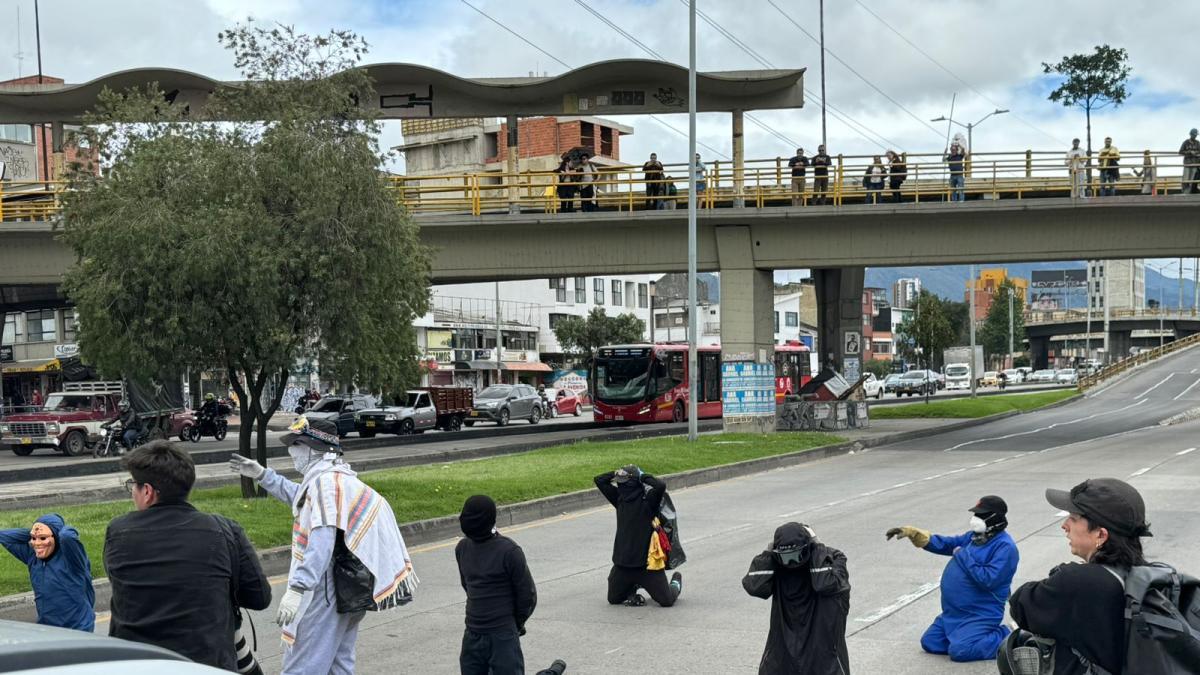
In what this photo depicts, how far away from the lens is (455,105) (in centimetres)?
3594

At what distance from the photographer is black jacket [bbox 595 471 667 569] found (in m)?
10.9

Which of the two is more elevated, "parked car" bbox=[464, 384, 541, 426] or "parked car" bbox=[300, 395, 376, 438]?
"parked car" bbox=[300, 395, 376, 438]

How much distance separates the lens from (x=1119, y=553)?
13.9 ft

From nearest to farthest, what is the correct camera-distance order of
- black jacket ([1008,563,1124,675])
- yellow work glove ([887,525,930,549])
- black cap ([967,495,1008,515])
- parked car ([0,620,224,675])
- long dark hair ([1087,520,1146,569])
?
parked car ([0,620,224,675]) → black jacket ([1008,563,1124,675]) → long dark hair ([1087,520,1146,569]) → yellow work glove ([887,525,930,549]) → black cap ([967,495,1008,515])

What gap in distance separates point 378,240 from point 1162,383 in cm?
6582

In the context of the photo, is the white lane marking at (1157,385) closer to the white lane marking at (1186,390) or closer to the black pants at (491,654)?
the white lane marking at (1186,390)

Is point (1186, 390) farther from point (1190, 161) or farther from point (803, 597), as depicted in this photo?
point (803, 597)

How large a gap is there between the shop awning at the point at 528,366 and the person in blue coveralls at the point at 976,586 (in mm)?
76566

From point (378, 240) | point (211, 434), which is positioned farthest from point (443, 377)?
point (378, 240)

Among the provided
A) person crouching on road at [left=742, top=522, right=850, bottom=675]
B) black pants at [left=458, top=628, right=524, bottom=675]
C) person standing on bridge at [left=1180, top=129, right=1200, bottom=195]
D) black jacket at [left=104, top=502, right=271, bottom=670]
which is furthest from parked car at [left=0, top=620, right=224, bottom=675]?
person standing on bridge at [left=1180, top=129, right=1200, bottom=195]

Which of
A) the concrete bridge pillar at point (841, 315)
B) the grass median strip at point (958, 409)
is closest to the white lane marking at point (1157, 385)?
the grass median strip at point (958, 409)

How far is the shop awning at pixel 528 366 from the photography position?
86.2 metres

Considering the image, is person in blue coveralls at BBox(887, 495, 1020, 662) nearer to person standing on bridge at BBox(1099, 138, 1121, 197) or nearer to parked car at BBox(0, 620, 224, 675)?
parked car at BBox(0, 620, 224, 675)

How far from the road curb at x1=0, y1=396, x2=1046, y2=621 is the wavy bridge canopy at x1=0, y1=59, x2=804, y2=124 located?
1048 cm
